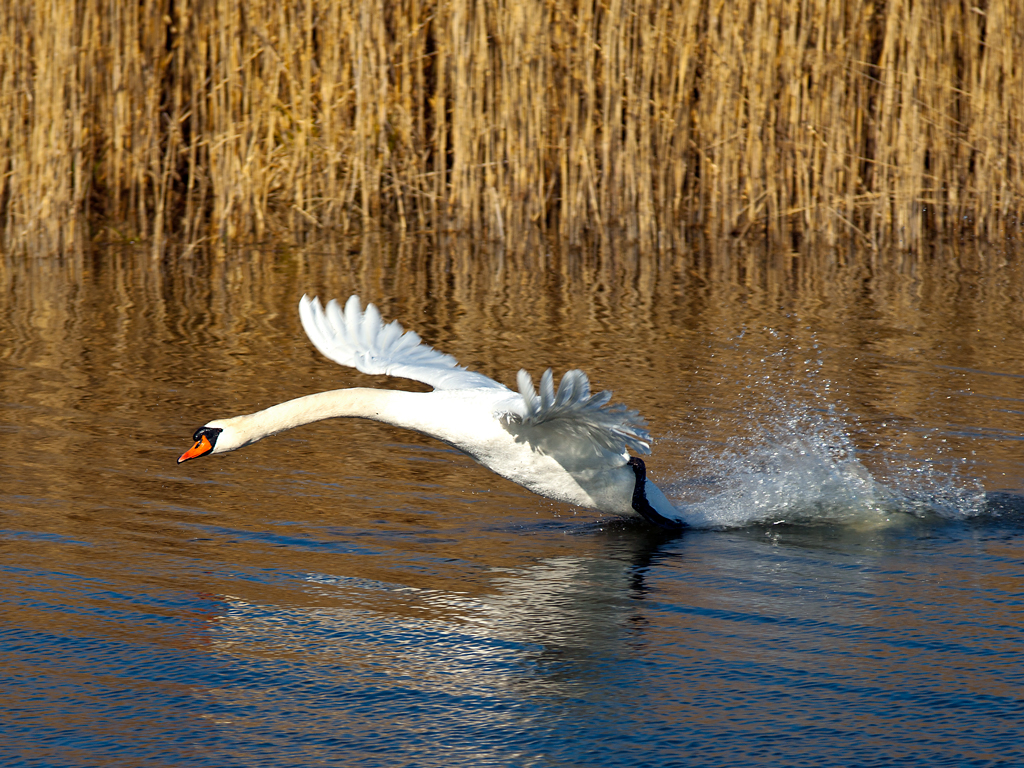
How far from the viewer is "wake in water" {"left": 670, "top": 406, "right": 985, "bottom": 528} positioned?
6762mm

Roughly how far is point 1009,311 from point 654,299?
109 inches

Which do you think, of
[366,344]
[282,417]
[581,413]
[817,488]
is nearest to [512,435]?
[581,413]

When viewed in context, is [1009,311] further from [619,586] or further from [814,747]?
Result: [814,747]

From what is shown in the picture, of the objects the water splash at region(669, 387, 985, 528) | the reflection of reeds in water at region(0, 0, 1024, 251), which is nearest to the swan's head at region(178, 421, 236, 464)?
the water splash at region(669, 387, 985, 528)

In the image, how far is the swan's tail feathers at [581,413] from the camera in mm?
5289

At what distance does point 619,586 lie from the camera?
575cm

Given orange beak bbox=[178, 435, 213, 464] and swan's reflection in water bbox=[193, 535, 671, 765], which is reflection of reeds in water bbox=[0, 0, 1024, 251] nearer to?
orange beak bbox=[178, 435, 213, 464]

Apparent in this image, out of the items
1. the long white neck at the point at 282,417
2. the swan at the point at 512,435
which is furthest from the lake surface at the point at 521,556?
the long white neck at the point at 282,417

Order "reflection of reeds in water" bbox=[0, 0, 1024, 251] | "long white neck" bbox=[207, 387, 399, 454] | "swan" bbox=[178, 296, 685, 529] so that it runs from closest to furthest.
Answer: "swan" bbox=[178, 296, 685, 529], "long white neck" bbox=[207, 387, 399, 454], "reflection of reeds in water" bbox=[0, 0, 1024, 251]

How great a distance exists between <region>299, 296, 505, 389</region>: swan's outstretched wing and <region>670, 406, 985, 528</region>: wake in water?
4.68 ft

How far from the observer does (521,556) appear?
20.1 ft

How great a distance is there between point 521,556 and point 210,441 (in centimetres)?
150

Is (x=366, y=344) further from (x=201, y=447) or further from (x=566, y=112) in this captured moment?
(x=566, y=112)

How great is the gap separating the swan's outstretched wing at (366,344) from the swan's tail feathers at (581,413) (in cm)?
133
